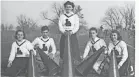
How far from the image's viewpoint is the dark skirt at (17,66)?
269 cm

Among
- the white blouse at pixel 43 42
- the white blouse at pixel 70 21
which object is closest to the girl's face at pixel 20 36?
the white blouse at pixel 43 42

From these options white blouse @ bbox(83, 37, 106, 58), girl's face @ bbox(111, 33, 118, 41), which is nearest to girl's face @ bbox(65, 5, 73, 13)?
white blouse @ bbox(83, 37, 106, 58)

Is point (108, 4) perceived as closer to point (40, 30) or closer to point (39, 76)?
point (40, 30)

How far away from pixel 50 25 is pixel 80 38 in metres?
0.32

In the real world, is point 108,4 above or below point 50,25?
above

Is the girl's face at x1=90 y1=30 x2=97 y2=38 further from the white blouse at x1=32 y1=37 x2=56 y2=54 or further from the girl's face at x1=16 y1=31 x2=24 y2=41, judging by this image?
the girl's face at x1=16 y1=31 x2=24 y2=41

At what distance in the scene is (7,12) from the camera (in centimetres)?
271

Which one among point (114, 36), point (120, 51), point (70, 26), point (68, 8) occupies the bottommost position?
point (120, 51)

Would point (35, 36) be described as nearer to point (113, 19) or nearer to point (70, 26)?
point (70, 26)

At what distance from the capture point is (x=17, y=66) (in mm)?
2689

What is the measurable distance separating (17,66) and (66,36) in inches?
22.3

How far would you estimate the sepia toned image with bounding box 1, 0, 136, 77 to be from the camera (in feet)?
8.83

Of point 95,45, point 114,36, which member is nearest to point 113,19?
point 114,36

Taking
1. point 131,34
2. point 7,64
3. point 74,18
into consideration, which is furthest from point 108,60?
point 7,64
